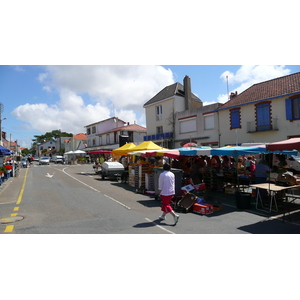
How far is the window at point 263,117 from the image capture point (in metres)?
21.3

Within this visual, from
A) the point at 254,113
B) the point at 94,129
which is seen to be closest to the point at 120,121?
the point at 94,129

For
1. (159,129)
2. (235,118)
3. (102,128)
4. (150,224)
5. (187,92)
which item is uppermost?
(187,92)

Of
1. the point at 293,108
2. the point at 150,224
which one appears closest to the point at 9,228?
the point at 150,224

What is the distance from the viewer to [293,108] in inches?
778

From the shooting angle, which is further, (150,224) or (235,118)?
(235,118)

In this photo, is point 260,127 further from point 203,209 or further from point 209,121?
point 203,209

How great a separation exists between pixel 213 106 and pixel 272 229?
2112cm

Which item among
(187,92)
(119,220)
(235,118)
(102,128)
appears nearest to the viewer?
(119,220)

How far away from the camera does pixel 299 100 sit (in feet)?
63.9

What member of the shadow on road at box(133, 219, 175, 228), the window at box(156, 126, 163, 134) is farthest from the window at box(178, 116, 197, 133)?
the shadow on road at box(133, 219, 175, 228)

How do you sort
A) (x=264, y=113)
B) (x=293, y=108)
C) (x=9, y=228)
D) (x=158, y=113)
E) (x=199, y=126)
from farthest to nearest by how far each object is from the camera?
(x=158, y=113) < (x=199, y=126) < (x=264, y=113) < (x=293, y=108) < (x=9, y=228)

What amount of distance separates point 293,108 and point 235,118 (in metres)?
5.27

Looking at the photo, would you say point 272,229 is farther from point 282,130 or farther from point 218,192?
point 282,130

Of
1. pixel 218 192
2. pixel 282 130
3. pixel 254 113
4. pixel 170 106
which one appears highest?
pixel 170 106
